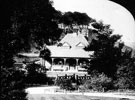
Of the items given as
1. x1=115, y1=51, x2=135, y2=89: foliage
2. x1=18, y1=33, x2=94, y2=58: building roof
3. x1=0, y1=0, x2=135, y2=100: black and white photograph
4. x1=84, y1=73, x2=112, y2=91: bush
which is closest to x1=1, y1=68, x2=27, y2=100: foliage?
x1=0, y1=0, x2=135, y2=100: black and white photograph

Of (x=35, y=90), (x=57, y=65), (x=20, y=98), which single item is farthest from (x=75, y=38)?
(x=20, y=98)

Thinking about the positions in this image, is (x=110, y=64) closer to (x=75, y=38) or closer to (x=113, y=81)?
(x=113, y=81)

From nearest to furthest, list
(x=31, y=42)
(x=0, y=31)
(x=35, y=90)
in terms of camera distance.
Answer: (x=0, y=31) < (x=35, y=90) < (x=31, y=42)

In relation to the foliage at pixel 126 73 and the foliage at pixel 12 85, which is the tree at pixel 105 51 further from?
the foliage at pixel 12 85

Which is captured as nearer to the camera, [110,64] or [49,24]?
[110,64]

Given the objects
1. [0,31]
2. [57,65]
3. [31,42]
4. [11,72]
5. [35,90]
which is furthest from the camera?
[57,65]

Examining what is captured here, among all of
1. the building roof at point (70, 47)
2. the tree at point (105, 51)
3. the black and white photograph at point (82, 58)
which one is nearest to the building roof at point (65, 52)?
the building roof at point (70, 47)

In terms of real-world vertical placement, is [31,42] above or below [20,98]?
above

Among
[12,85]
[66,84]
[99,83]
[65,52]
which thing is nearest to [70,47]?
[65,52]
